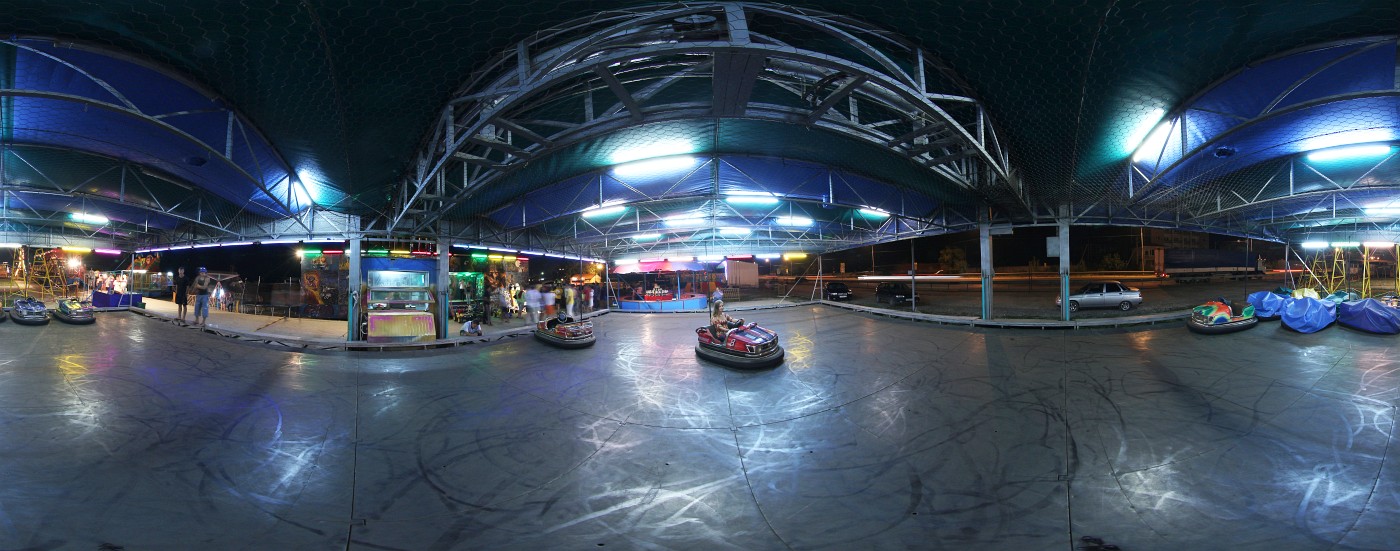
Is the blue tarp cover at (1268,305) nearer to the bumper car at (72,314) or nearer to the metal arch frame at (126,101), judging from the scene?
the metal arch frame at (126,101)

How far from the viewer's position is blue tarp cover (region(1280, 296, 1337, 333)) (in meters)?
7.00

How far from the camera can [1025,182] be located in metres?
7.47

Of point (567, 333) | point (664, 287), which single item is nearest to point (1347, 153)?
point (567, 333)

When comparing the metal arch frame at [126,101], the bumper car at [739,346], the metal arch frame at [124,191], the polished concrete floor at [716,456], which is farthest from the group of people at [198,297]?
the bumper car at [739,346]

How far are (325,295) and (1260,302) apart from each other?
77.9ft

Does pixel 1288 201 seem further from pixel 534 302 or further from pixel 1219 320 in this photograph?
pixel 534 302

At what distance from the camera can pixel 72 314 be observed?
980 centimetres

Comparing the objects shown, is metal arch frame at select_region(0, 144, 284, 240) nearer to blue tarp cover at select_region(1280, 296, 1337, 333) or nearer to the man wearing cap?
the man wearing cap

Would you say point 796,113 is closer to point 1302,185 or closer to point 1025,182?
point 1025,182

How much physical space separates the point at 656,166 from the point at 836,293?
40.8 ft

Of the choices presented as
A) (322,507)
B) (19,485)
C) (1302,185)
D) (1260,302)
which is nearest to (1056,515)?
(322,507)

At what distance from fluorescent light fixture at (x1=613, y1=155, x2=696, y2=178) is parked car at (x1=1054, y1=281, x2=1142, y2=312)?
1186cm

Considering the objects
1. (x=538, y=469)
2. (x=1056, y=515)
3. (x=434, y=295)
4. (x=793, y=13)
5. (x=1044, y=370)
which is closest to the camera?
(x=1056, y=515)

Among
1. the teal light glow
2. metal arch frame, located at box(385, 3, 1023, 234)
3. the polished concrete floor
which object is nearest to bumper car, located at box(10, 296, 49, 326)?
the polished concrete floor
